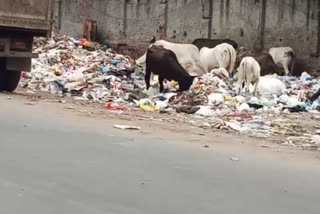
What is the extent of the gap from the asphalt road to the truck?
4.77 m

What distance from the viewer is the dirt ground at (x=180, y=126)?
8628 millimetres

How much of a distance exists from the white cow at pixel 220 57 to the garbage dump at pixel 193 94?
1805mm

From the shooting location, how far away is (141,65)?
2097cm

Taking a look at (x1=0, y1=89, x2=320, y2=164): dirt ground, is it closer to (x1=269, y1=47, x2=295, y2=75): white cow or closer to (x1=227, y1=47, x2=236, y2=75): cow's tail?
(x1=227, y1=47, x2=236, y2=75): cow's tail

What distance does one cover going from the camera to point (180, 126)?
11008 mm

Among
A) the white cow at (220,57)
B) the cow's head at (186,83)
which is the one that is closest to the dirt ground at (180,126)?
the cow's head at (186,83)

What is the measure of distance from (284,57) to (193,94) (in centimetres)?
752

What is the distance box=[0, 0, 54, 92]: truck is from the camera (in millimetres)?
12977

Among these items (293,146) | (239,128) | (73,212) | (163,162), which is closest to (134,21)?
(239,128)

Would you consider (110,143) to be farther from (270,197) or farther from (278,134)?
(278,134)

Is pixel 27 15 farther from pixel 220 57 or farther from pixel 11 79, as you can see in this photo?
pixel 220 57

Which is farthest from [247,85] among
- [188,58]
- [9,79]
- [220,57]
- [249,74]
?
[9,79]

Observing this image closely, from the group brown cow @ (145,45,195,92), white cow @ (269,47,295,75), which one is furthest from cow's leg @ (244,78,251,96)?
white cow @ (269,47,295,75)

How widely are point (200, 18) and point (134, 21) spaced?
3169 mm
